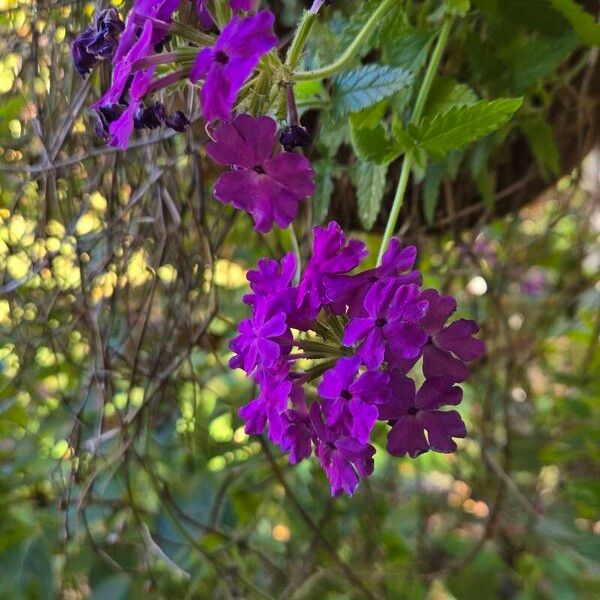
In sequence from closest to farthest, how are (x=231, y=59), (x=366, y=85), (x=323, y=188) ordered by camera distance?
(x=231, y=59), (x=366, y=85), (x=323, y=188)

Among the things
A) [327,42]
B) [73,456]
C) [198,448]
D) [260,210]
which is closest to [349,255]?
[260,210]

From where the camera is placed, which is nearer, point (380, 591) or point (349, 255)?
point (349, 255)

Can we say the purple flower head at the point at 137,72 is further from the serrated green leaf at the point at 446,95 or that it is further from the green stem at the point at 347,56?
the serrated green leaf at the point at 446,95

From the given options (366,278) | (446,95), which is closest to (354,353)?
(366,278)

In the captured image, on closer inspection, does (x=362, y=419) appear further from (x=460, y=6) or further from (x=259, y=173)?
(x=460, y=6)

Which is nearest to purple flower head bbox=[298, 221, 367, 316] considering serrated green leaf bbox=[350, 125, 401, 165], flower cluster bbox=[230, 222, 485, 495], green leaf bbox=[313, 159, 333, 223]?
flower cluster bbox=[230, 222, 485, 495]

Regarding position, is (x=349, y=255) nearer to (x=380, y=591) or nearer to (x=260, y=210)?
(x=260, y=210)
